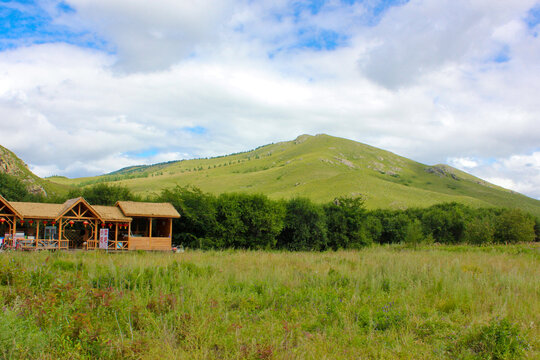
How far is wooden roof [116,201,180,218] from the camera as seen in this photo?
84.7 feet

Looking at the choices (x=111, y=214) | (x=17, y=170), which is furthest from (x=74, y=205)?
(x=17, y=170)

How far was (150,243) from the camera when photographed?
26094 millimetres

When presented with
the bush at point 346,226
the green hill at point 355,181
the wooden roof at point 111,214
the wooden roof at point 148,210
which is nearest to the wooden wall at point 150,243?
the wooden roof at point 111,214

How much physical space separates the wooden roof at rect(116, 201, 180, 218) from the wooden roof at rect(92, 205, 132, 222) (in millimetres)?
365

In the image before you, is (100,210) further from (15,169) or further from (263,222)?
(15,169)

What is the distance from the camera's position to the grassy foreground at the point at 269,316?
488 cm

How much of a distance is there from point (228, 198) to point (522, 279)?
21.8 metres

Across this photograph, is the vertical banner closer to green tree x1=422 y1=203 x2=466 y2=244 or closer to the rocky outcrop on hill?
green tree x1=422 y1=203 x2=466 y2=244

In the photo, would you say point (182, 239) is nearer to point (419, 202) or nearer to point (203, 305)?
point (203, 305)

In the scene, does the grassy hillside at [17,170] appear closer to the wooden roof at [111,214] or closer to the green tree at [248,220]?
the wooden roof at [111,214]

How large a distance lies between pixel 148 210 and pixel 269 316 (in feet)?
70.6

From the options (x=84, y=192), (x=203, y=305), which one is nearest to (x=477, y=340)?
(x=203, y=305)

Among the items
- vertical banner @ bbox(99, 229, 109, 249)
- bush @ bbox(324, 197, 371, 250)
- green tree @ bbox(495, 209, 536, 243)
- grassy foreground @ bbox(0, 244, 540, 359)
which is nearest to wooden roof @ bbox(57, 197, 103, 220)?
vertical banner @ bbox(99, 229, 109, 249)

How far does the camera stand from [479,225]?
3659cm
